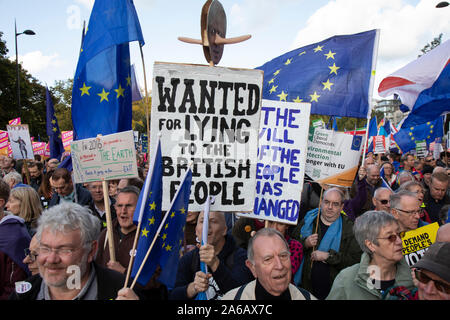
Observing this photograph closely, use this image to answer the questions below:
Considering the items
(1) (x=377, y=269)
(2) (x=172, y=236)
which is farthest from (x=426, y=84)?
(2) (x=172, y=236)

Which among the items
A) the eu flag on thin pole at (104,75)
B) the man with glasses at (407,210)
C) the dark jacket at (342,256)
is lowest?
the dark jacket at (342,256)

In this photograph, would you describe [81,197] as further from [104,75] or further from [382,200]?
[382,200]

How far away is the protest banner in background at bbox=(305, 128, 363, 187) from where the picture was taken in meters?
5.08

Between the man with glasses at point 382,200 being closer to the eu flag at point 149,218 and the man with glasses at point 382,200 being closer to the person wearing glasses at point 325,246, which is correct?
the person wearing glasses at point 325,246

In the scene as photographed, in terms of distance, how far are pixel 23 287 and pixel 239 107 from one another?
2.19 m

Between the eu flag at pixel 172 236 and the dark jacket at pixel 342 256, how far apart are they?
185 cm

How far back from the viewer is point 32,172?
316 inches

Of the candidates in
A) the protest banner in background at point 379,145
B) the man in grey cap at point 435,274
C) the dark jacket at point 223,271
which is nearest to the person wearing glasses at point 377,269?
the man in grey cap at point 435,274

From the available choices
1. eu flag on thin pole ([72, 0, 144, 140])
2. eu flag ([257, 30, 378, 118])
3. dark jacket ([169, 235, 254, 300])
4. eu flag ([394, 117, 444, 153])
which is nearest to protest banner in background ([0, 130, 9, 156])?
eu flag ([257, 30, 378, 118])

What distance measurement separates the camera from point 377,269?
2.89 m

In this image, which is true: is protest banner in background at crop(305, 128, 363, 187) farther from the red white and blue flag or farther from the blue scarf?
the red white and blue flag

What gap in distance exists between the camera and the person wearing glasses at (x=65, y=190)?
5.32 meters

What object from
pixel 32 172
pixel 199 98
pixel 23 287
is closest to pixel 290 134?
pixel 199 98

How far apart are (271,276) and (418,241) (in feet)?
6.38
